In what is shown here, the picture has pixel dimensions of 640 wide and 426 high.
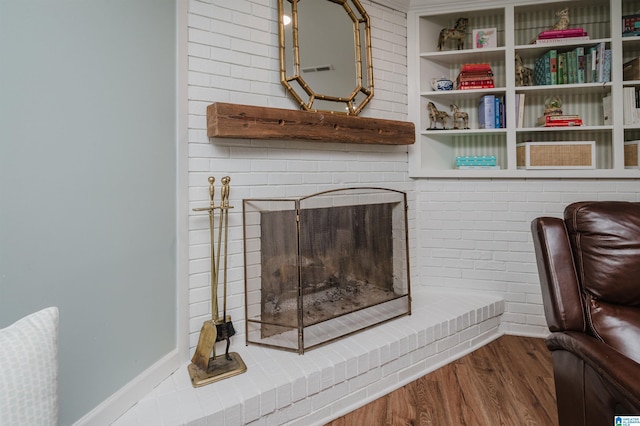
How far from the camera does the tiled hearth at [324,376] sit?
1.50 metres

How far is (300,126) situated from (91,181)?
43.8 inches

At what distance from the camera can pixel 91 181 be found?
52.0 inches

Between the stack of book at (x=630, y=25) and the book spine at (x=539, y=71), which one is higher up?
the stack of book at (x=630, y=25)

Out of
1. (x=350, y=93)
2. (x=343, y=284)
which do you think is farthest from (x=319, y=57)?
(x=343, y=284)

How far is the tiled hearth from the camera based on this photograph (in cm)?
150

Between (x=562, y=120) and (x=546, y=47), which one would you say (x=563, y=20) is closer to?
(x=546, y=47)

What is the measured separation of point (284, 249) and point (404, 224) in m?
0.85

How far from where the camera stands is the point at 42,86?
115 centimetres

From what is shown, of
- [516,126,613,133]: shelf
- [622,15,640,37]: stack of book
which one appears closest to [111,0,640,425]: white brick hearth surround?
[516,126,613,133]: shelf

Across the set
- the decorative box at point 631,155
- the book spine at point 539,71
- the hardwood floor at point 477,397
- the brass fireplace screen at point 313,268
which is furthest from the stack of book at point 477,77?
the hardwood floor at point 477,397

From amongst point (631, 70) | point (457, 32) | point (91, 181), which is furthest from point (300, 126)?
point (631, 70)

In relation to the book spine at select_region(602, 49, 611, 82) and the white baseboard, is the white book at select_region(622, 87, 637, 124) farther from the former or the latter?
the white baseboard

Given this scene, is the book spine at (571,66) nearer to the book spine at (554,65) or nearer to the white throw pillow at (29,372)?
the book spine at (554,65)

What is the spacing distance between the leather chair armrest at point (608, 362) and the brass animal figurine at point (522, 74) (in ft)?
6.74
